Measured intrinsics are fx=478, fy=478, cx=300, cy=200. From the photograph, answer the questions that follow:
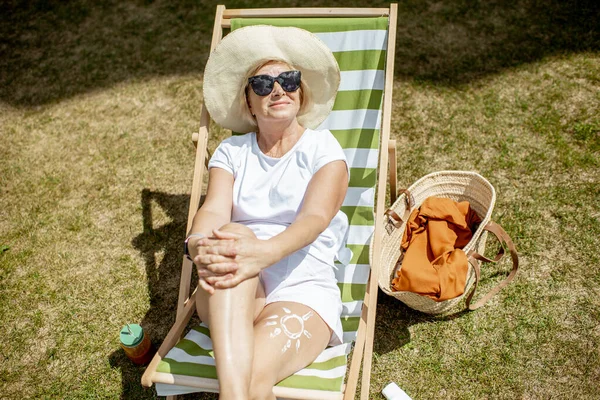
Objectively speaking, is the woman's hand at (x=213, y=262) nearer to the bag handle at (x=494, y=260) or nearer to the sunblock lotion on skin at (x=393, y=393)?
the sunblock lotion on skin at (x=393, y=393)

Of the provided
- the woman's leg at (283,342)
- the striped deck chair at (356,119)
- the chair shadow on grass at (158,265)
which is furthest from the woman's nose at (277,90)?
the chair shadow on grass at (158,265)

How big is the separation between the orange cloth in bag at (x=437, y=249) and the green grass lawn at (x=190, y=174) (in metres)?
0.39

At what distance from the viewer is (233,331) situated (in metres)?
2.11

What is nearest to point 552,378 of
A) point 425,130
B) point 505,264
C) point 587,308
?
point 587,308

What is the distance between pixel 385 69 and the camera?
290cm

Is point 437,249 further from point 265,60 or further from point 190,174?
point 190,174

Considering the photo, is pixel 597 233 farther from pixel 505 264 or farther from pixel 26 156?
pixel 26 156

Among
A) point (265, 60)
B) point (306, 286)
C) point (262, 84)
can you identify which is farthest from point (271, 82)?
point (306, 286)

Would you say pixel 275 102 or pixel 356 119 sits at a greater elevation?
pixel 275 102

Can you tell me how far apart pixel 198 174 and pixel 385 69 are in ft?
4.33

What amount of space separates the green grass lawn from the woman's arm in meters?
1.12

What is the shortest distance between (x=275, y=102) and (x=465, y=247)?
4.70 ft

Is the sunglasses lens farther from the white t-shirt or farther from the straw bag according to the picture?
the straw bag

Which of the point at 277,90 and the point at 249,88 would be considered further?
the point at 249,88
